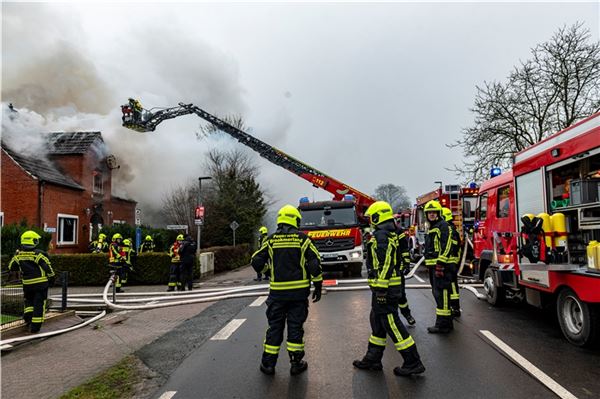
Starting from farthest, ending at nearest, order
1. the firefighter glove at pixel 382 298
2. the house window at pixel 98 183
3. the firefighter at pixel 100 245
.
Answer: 1. the house window at pixel 98 183
2. the firefighter at pixel 100 245
3. the firefighter glove at pixel 382 298

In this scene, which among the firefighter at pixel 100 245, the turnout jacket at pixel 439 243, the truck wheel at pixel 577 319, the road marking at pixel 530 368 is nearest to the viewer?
the road marking at pixel 530 368

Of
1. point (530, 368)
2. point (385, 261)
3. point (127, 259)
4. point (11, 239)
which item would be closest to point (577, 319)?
point (530, 368)

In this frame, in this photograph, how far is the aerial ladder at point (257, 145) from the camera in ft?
56.3

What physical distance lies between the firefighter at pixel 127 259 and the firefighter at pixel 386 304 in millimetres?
9769

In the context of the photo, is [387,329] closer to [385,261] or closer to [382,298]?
[382,298]

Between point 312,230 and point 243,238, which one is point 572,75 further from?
point 243,238

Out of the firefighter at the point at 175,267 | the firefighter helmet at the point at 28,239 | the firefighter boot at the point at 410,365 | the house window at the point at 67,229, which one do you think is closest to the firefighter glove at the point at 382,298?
the firefighter boot at the point at 410,365

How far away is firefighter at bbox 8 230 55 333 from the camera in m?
6.93

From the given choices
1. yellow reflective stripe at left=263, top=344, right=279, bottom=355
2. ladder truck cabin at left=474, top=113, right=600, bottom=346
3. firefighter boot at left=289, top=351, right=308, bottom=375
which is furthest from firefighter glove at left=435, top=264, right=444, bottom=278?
yellow reflective stripe at left=263, top=344, right=279, bottom=355

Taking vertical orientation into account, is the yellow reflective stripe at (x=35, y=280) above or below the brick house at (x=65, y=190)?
below

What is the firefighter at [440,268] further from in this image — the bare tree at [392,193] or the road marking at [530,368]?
the bare tree at [392,193]

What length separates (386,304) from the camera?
4203 mm

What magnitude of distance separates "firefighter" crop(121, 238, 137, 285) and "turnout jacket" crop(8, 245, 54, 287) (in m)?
5.08

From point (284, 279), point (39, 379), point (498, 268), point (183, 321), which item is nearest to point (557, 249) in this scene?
point (498, 268)
